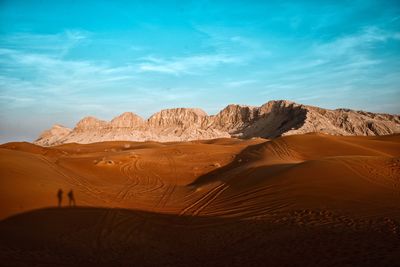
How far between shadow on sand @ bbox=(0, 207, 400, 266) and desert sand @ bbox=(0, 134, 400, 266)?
0.02 m

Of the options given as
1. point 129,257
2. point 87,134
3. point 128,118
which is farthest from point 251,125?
point 129,257

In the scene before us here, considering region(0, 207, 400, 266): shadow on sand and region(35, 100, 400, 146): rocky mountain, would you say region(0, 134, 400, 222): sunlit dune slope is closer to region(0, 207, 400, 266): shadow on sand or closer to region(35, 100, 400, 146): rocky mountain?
region(0, 207, 400, 266): shadow on sand

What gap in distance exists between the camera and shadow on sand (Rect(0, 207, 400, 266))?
20.6ft

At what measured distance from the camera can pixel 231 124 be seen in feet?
283

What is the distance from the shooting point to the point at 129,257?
7.33m

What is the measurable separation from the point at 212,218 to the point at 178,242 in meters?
2.09

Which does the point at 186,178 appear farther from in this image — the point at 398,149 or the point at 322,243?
the point at 398,149

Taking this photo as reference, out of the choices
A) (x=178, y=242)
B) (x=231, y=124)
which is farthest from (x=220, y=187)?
(x=231, y=124)

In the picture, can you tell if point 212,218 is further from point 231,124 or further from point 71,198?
point 231,124

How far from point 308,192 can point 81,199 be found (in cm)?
857

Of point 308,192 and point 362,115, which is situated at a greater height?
point 362,115

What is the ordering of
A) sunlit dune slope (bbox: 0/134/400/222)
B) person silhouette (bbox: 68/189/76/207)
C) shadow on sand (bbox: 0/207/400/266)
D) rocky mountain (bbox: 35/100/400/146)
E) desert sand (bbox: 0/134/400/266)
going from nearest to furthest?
shadow on sand (bbox: 0/207/400/266), desert sand (bbox: 0/134/400/266), sunlit dune slope (bbox: 0/134/400/222), person silhouette (bbox: 68/189/76/207), rocky mountain (bbox: 35/100/400/146)

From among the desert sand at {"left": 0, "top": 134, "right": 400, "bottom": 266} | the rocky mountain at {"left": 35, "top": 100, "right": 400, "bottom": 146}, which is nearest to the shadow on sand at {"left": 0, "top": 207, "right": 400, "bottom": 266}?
the desert sand at {"left": 0, "top": 134, "right": 400, "bottom": 266}

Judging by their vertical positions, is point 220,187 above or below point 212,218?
above
